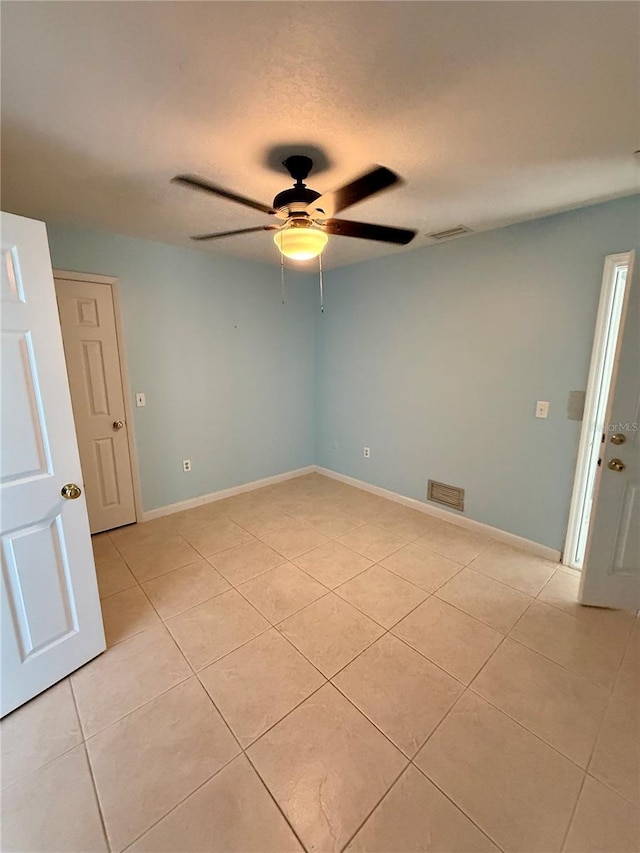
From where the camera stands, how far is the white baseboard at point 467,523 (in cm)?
264

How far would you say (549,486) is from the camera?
8.45 ft

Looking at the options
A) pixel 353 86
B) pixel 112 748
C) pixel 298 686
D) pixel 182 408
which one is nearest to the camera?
pixel 353 86

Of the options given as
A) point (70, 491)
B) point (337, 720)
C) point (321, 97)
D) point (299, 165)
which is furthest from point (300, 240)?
point (337, 720)

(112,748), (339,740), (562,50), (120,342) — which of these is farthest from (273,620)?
(562,50)

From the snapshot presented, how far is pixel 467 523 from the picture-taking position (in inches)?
120

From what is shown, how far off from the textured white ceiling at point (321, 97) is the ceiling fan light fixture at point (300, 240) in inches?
13.0

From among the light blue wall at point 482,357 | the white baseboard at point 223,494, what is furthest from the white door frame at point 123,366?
the light blue wall at point 482,357

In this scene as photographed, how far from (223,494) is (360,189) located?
3069 mm

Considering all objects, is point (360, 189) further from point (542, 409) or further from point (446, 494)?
point (446, 494)

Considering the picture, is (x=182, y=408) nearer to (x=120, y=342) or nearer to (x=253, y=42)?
(x=120, y=342)

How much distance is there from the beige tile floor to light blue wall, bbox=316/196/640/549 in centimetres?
72

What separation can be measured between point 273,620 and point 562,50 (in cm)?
262

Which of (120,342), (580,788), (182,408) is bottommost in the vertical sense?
(580,788)

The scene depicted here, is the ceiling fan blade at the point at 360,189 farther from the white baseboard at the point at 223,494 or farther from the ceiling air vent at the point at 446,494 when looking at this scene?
the white baseboard at the point at 223,494
